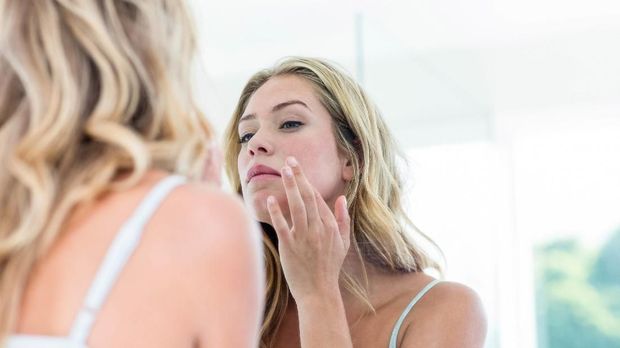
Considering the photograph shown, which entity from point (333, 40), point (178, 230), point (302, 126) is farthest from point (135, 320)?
point (333, 40)

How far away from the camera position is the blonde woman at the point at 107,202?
606 millimetres

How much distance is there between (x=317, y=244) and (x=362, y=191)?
9.1 inches

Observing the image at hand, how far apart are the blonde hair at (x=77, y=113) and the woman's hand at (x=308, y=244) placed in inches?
22.3

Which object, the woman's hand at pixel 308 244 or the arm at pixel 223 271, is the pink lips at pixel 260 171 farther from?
the arm at pixel 223 271

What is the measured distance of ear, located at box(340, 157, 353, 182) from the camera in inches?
58.2

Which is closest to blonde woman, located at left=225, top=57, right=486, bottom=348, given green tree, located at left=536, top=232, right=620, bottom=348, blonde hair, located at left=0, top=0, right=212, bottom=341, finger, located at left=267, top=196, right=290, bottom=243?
finger, located at left=267, top=196, right=290, bottom=243

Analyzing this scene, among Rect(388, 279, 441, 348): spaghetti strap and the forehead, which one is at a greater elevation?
the forehead

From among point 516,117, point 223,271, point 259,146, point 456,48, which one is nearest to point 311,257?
point 259,146

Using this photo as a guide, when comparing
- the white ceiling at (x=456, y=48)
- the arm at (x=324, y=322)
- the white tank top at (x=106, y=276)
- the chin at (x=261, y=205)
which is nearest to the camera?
the white tank top at (x=106, y=276)

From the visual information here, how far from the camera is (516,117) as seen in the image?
3.08 m

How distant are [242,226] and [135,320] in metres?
0.09

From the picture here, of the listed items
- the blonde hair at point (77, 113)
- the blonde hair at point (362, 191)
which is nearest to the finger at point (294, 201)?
the blonde hair at point (362, 191)

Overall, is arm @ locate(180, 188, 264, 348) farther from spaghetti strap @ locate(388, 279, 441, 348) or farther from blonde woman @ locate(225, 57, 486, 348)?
spaghetti strap @ locate(388, 279, 441, 348)

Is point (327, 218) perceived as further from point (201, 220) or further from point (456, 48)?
point (456, 48)
